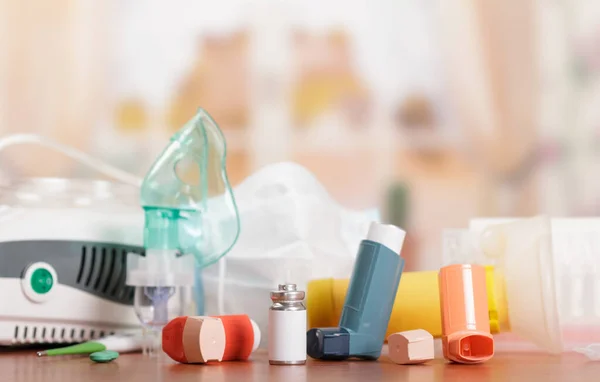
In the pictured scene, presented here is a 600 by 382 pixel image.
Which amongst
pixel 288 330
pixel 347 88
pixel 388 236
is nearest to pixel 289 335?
pixel 288 330

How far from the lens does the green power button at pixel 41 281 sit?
2.13 ft

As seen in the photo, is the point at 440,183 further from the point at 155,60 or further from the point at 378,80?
the point at 155,60

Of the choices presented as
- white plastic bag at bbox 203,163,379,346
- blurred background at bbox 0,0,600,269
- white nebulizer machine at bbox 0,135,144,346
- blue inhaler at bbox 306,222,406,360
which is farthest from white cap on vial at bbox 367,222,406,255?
blurred background at bbox 0,0,600,269

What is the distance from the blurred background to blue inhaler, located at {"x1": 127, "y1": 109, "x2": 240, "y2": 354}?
112cm

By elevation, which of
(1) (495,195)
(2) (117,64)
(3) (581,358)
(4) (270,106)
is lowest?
(3) (581,358)

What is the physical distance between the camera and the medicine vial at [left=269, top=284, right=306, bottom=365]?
524 mm

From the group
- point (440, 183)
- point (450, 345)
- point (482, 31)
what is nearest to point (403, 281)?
point (450, 345)

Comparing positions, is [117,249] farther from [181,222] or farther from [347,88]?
[347,88]

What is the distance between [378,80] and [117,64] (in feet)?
2.36

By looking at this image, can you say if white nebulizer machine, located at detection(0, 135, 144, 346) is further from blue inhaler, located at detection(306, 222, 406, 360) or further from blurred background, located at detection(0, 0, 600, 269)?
blurred background, located at detection(0, 0, 600, 269)

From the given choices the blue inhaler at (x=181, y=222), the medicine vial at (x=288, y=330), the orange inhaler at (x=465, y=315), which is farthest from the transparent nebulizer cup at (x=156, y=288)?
the orange inhaler at (x=465, y=315)

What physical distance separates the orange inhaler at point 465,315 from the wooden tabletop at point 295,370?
0.01 meters

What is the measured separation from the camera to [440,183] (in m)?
1.83

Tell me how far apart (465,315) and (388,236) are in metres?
0.09
